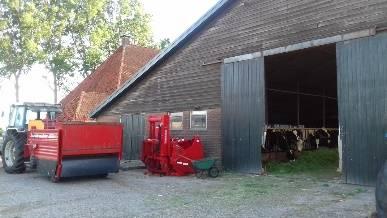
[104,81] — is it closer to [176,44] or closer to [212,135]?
[176,44]

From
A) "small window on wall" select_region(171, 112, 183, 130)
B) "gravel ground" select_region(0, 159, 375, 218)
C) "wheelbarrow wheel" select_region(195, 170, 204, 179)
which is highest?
"small window on wall" select_region(171, 112, 183, 130)

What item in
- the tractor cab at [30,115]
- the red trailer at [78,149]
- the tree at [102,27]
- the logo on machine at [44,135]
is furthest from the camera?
the tree at [102,27]

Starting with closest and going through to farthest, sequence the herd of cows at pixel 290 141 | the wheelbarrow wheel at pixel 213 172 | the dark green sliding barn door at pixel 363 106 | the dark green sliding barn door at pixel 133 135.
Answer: the dark green sliding barn door at pixel 363 106, the wheelbarrow wheel at pixel 213 172, the herd of cows at pixel 290 141, the dark green sliding barn door at pixel 133 135

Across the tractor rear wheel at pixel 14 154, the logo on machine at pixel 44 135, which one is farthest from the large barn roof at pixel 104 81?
the logo on machine at pixel 44 135

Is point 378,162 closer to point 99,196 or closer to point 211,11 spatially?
point 99,196

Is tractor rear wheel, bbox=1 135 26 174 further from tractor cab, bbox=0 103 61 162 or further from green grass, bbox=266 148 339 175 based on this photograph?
green grass, bbox=266 148 339 175

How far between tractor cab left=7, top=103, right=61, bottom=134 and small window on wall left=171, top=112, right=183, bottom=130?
4.34m

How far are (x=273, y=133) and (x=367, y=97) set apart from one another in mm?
7265

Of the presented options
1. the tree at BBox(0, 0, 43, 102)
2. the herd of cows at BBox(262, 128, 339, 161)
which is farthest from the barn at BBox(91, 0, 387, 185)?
the tree at BBox(0, 0, 43, 102)

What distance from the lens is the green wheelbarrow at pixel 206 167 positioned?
13359 millimetres

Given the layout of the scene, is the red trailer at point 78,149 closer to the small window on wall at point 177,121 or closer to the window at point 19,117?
the window at point 19,117

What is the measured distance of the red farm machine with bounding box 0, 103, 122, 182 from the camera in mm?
12273

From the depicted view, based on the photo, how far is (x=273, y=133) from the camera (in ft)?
59.2

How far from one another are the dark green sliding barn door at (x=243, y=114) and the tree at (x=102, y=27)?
26481mm
